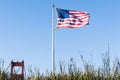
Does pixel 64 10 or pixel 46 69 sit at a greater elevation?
pixel 64 10

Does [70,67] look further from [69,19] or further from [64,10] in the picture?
[64,10]

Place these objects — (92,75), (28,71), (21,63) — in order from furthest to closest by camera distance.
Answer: (21,63) < (28,71) < (92,75)

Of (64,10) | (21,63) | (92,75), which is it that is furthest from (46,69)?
(64,10)

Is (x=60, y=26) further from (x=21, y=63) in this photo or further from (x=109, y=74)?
(x=109, y=74)

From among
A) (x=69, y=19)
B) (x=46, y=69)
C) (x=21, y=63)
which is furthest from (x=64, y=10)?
→ (x=46, y=69)

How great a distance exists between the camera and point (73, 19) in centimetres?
2995

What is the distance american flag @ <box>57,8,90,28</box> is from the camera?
96.2 ft

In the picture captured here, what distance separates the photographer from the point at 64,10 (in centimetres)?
3269

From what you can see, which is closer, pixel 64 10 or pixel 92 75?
pixel 92 75

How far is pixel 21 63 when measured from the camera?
13.6m

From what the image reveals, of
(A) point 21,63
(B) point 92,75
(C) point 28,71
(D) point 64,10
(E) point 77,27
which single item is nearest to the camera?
(B) point 92,75

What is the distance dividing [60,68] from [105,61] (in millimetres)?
1182

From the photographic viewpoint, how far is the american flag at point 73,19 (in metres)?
29.3

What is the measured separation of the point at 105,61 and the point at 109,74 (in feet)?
1.07
